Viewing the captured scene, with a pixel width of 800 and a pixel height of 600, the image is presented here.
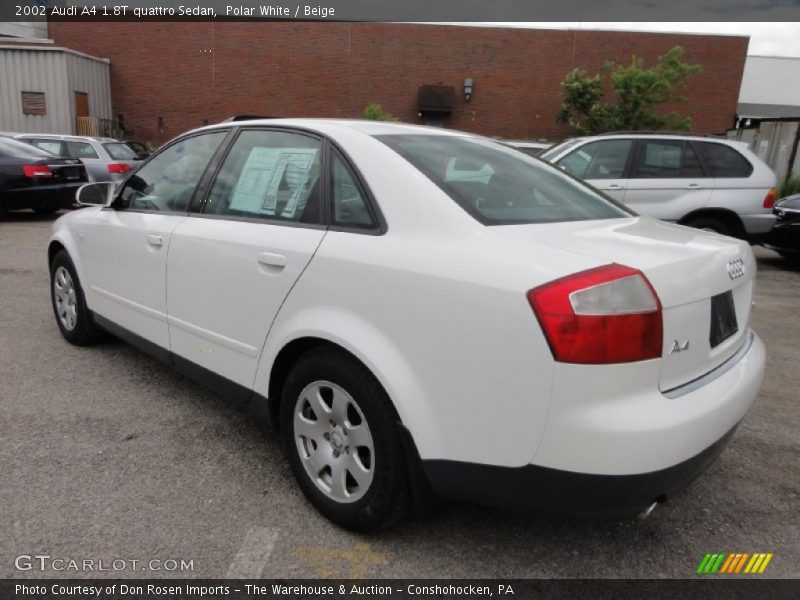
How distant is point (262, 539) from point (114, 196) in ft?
8.36

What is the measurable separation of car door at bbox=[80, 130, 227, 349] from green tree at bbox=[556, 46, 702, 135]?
2322cm

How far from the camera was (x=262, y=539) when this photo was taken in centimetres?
239

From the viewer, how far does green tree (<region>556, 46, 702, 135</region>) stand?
2333 centimetres

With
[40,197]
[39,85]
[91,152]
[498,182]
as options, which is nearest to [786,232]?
[498,182]

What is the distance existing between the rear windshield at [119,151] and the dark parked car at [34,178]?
6.38ft

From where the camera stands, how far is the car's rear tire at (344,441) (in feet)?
7.12

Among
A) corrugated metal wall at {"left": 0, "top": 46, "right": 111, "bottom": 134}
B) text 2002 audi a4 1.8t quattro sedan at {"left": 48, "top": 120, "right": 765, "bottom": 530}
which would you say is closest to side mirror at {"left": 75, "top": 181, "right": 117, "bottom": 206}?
text 2002 audi a4 1.8t quattro sedan at {"left": 48, "top": 120, "right": 765, "bottom": 530}

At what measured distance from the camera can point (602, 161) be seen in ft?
25.4

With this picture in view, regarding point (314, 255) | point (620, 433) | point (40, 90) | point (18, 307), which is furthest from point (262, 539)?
point (40, 90)

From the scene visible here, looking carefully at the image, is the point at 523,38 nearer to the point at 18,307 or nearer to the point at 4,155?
the point at 4,155

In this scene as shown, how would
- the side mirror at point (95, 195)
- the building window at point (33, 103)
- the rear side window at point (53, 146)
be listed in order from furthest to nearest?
the building window at point (33, 103), the rear side window at point (53, 146), the side mirror at point (95, 195)

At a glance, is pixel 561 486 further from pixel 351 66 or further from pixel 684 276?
pixel 351 66

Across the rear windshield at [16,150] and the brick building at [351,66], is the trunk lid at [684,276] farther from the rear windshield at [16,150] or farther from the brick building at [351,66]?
the brick building at [351,66]

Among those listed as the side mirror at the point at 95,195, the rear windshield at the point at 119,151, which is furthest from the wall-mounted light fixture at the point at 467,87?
the side mirror at the point at 95,195
